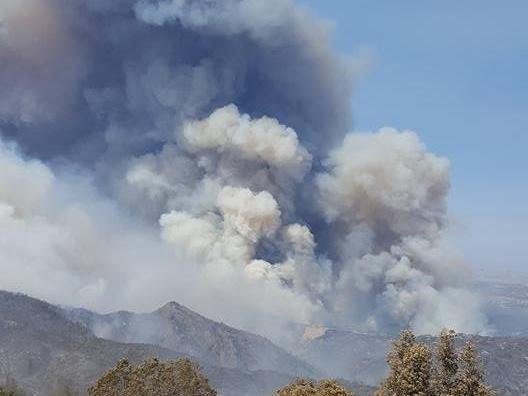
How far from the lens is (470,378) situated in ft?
101

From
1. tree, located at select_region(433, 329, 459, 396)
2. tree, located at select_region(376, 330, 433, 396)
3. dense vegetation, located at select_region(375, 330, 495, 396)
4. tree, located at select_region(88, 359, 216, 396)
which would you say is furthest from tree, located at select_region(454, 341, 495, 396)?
tree, located at select_region(88, 359, 216, 396)

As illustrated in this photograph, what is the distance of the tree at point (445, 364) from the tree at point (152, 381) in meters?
24.7

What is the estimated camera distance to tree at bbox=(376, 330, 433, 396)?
3084cm

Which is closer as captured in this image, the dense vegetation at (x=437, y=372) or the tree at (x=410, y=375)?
the dense vegetation at (x=437, y=372)

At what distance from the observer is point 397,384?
103ft

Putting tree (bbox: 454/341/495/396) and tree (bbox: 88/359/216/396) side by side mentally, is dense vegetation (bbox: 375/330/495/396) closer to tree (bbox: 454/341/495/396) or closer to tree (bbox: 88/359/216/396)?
tree (bbox: 454/341/495/396)

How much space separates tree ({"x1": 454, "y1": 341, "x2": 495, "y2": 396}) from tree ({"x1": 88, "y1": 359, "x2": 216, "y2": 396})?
2596cm

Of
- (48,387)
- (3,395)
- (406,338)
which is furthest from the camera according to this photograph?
(48,387)

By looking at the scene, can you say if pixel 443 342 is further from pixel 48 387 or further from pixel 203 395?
pixel 48 387

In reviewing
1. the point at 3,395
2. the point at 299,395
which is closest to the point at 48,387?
the point at 3,395

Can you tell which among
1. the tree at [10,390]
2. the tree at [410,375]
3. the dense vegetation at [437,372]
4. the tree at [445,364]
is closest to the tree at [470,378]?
the dense vegetation at [437,372]

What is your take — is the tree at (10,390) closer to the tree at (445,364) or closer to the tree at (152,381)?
the tree at (152,381)

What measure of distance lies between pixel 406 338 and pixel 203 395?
78.2 ft

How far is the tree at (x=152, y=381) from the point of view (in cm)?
5031
